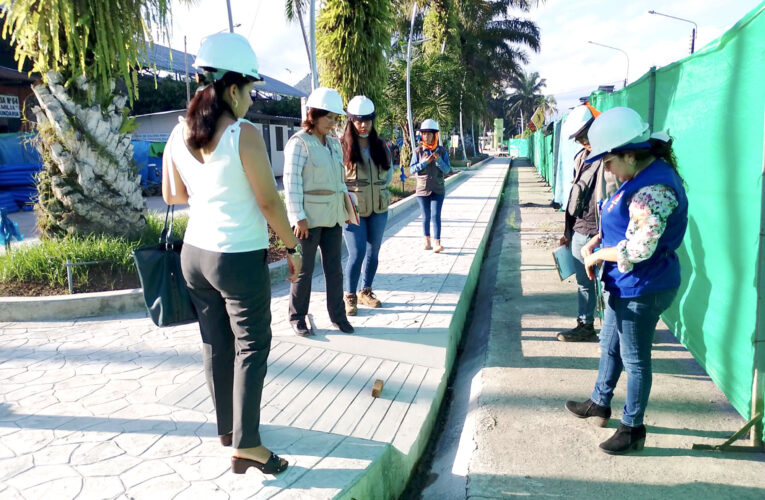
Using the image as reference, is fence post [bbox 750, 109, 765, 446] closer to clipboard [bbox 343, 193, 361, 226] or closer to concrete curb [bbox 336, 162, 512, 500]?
concrete curb [bbox 336, 162, 512, 500]

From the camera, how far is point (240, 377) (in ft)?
8.19

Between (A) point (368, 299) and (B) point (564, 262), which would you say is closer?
(B) point (564, 262)

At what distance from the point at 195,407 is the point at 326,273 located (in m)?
1.54

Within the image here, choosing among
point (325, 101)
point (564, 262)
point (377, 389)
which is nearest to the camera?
point (377, 389)

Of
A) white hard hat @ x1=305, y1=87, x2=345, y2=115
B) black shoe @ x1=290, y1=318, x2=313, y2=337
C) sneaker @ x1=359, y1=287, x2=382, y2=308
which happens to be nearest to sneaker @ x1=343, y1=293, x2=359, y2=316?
sneaker @ x1=359, y1=287, x2=382, y2=308

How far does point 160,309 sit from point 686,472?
262 centimetres

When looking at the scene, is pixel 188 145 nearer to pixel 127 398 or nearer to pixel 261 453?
pixel 261 453

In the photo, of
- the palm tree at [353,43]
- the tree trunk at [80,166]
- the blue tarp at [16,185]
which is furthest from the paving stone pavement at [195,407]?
the blue tarp at [16,185]

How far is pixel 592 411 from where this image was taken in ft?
10.5

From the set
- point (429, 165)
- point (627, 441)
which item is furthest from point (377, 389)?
point (429, 165)

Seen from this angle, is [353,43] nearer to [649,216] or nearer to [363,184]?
[363,184]

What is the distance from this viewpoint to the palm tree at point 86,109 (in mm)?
5617

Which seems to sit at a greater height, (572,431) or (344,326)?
(344,326)

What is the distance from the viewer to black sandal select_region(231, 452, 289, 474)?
2.53 m
